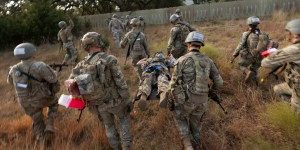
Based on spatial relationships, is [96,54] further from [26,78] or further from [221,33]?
[221,33]

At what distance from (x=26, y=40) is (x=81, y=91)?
1861 cm

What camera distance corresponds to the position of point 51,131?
731 centimetres

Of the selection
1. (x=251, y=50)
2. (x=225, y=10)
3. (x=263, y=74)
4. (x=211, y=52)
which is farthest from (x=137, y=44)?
(x=225, y=10)

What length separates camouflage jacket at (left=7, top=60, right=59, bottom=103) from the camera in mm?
7012

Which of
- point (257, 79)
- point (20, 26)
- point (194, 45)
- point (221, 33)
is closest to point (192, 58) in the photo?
point (194, 45)

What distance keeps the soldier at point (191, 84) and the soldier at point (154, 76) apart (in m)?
0.87

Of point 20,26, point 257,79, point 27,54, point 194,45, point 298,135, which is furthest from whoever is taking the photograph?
point 20,26

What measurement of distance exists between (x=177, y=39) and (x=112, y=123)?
4301mm

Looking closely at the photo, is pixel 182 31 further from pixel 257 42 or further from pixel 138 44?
pixel 257 42

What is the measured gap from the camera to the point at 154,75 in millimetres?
8164

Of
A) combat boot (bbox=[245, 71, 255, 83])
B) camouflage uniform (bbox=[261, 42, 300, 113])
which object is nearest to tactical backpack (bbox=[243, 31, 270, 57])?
combat boot (bbox=[245, 71, 255, 83])

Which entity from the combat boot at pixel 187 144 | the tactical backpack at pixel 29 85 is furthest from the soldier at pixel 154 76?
the tactical backpack at pixel 29 85

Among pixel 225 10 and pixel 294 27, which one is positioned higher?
pixel 294 27

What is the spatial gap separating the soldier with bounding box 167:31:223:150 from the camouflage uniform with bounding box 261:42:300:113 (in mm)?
911
